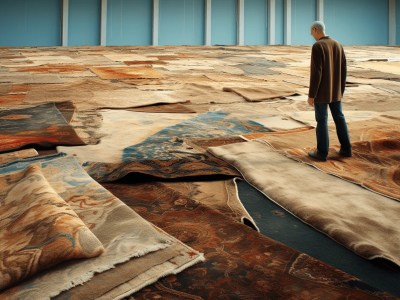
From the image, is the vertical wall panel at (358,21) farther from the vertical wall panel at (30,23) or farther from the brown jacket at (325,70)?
the brown jacket at (325,70)

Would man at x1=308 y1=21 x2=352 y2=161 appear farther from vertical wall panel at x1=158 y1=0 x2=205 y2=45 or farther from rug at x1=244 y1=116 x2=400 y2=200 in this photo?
vertical wall panel at x1=158 y1=0 x2=205 y2=45

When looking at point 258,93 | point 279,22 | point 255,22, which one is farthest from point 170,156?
point 279,22

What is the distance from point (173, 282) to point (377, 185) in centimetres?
218

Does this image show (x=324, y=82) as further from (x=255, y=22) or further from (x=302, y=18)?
(x=302, y=18)

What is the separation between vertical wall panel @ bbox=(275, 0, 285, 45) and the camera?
90.6 ft

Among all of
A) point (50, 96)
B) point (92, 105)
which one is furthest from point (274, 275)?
point (50, 96)

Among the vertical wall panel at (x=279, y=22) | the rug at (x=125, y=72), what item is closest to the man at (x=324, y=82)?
the rug at (x=125, y=72)

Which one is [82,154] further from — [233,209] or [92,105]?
[92,105]

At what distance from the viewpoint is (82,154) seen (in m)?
5.16

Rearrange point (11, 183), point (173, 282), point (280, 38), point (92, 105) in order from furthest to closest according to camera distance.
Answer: point (280, 38)
point (92, 105)
point (11, 183)
point (173, 282)

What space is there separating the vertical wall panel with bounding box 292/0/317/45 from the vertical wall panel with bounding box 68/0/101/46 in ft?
31.8

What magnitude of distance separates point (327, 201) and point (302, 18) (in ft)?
84.1

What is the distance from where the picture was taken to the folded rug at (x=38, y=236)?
99.7 inches

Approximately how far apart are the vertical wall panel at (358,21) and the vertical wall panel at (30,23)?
13380mm
